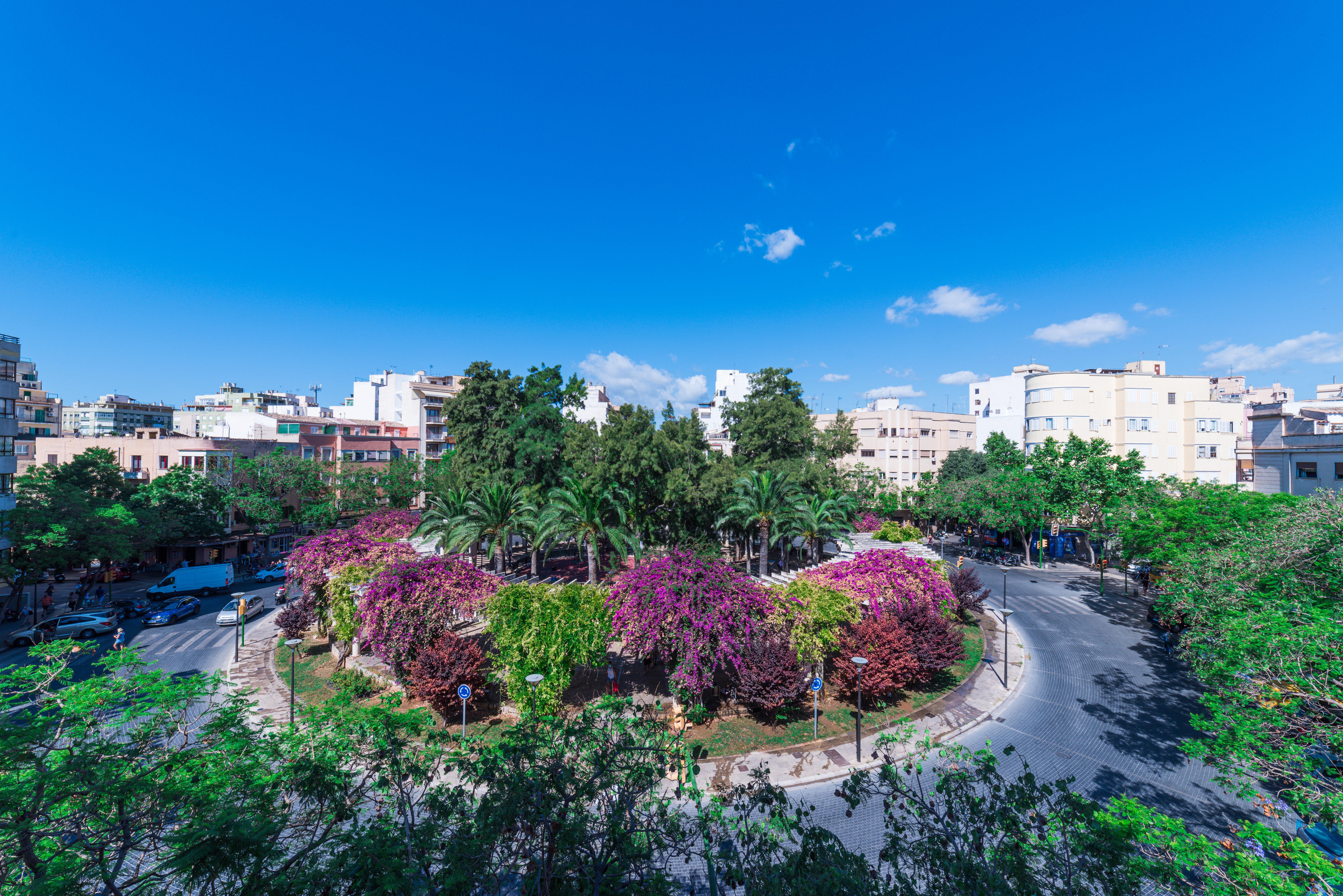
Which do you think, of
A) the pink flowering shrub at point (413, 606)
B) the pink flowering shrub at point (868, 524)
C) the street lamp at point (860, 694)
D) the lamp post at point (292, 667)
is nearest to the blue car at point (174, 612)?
the lamp post at point (292, 667)

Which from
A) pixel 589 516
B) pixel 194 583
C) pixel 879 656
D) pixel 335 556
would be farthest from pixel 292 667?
pixel 194 583

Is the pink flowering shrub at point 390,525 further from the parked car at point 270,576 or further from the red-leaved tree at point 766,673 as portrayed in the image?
the red-leaved tree at point 766,673

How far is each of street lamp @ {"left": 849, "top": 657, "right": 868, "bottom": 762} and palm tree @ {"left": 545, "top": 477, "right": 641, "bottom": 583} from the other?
10633 millimetres

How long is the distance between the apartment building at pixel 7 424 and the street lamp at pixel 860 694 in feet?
142

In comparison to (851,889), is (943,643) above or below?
below

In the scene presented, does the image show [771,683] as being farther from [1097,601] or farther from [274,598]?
[274,598]

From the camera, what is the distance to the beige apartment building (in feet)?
173

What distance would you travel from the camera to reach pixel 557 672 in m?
16.1

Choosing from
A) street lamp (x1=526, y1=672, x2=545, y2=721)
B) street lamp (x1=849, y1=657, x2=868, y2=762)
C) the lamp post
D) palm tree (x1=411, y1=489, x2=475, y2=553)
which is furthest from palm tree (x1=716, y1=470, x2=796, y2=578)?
the lamp post

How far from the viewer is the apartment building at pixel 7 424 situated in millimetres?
29141

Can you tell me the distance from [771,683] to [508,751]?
10860mm

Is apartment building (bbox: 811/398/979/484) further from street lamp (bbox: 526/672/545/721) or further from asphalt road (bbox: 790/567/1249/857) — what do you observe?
street lamp (bbox: 526/672/545/721)

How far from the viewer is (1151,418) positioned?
5412 centimetres

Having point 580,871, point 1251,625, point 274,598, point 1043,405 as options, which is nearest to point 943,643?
point 1251,625
